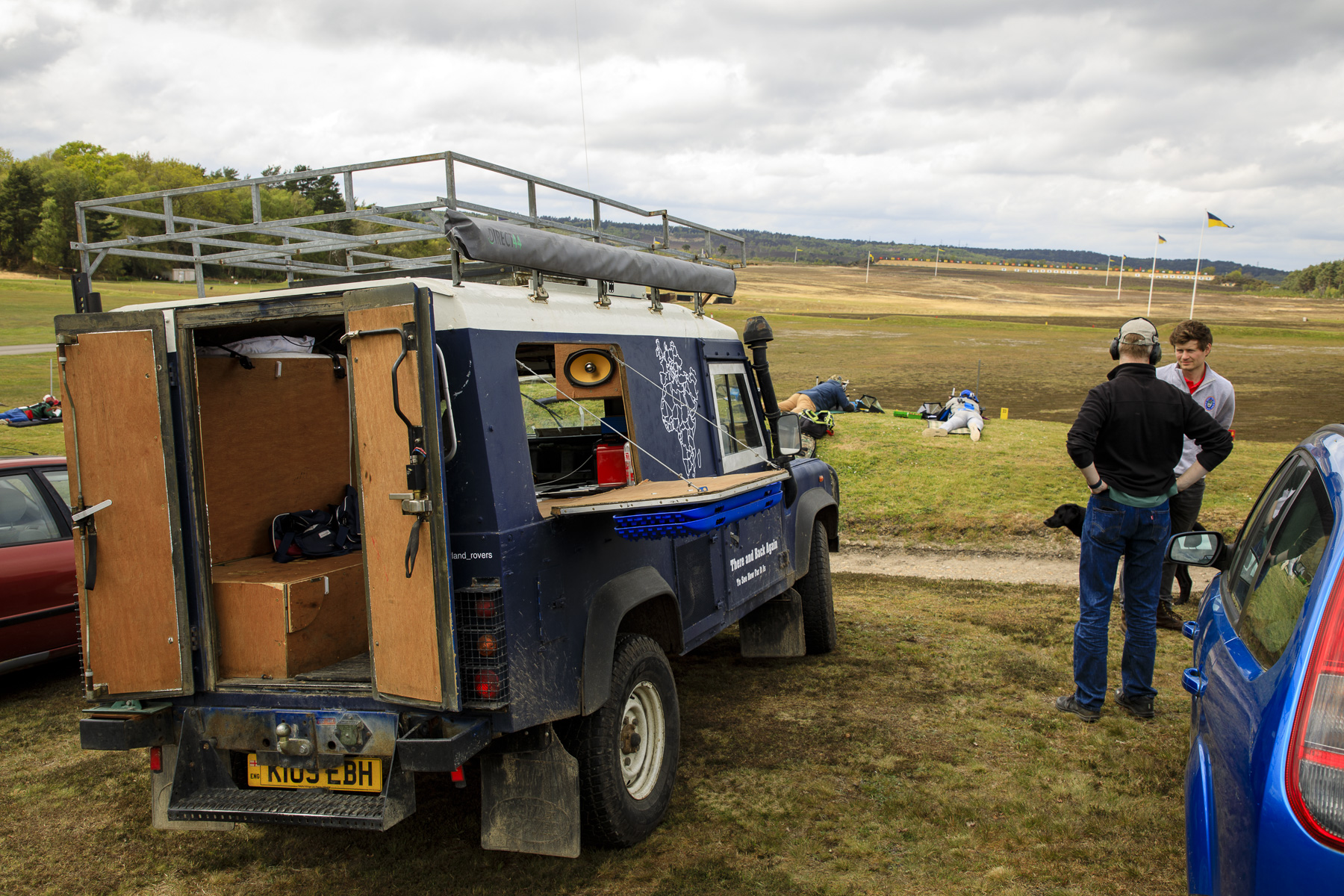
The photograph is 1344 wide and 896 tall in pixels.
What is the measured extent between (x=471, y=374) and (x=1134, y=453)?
11.5 ft

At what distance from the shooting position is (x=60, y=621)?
226 inches

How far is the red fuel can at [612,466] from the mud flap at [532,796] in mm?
1274

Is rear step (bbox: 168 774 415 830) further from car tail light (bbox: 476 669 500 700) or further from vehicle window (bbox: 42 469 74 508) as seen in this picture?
vehicle window (bbox: 42 469 74 508)

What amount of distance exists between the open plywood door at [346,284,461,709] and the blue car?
7.63 ft

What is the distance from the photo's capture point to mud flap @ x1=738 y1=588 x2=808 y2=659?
619cm

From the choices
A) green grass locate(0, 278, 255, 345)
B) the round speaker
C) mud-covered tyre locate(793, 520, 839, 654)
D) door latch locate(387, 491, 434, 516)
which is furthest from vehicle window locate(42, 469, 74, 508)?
green grass locate(0, 278, 255, 345)

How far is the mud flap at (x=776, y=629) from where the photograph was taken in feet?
20.3

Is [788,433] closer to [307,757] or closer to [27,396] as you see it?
[307,757]

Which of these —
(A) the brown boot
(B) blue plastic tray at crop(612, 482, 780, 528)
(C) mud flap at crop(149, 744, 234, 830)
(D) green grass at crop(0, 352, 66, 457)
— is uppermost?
(B) blue plastic tray at crop(612, 482, 780, 528)

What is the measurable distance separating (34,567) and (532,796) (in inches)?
162

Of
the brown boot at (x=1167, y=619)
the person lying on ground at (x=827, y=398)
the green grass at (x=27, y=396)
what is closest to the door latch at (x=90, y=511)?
the green grass at (x=27, y=396)

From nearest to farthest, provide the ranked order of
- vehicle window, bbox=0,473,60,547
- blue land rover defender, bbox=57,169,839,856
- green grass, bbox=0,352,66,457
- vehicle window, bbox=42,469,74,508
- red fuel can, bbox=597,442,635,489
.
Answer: blue land rover defender, bbox=57,169,839,856 < red fuel can, bbox=597,442,635,489 < vehicle window, bbox=0,473,60,547 < vehicle window, bbox=42,469,74,508 < green grass, bbox=0,352,66,457

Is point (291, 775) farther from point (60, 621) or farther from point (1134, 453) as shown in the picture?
point (1134, 453)

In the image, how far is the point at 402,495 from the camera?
313 cm
